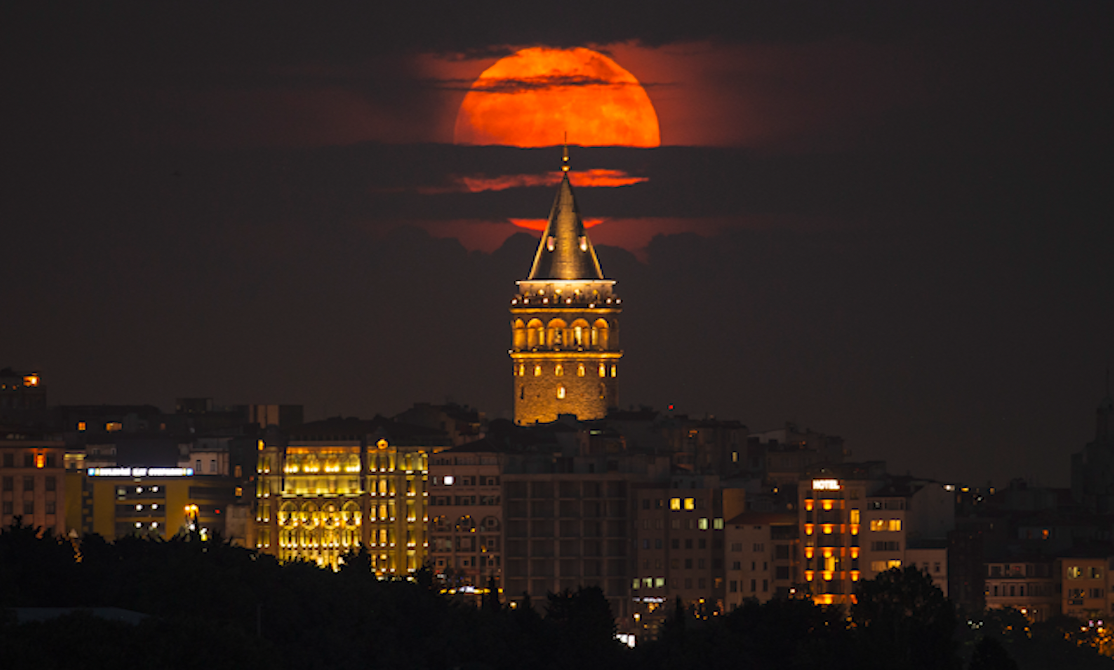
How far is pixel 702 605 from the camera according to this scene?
162 meters

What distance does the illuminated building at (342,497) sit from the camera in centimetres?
18738

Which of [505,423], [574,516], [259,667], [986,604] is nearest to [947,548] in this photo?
[986,604]

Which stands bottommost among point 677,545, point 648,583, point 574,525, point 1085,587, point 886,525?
point 1085,587

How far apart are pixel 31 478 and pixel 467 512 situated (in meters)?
23.4

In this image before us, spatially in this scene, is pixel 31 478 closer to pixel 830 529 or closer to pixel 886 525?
pixel 830 529

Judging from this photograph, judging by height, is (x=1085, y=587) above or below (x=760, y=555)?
below

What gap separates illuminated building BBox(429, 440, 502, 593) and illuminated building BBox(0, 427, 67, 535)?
65.3ft

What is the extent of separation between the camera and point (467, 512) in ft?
571

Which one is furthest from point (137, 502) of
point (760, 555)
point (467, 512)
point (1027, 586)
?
point (1027, 586)

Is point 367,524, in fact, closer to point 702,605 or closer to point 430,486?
point 430,486

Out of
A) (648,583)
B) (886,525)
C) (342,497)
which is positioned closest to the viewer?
(886,525)

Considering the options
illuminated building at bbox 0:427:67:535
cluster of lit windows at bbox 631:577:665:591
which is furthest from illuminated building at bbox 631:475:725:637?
illuminated building at bbox 0:427:67:535

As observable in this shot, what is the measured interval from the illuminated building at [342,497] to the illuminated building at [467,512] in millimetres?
10391

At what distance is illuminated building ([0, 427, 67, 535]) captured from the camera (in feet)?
578
